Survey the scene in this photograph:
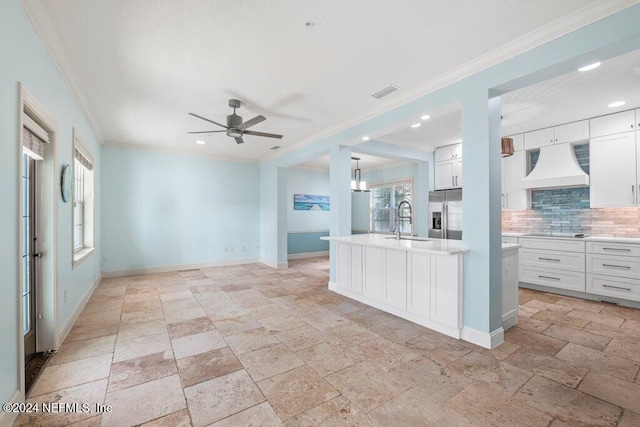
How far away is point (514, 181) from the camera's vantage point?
509 centimetres

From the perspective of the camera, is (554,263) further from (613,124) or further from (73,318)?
(73,318)

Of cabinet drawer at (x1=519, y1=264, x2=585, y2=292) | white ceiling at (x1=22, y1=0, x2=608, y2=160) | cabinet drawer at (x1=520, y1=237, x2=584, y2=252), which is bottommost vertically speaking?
cabinet drawer at (x1=519, y1=264, x2=585, y2=292)

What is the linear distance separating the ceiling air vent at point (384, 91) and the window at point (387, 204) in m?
4.15

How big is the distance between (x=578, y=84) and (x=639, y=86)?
0.73 meters

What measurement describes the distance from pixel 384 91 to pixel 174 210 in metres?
5.13

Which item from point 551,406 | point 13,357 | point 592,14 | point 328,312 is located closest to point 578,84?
→ point 592,14

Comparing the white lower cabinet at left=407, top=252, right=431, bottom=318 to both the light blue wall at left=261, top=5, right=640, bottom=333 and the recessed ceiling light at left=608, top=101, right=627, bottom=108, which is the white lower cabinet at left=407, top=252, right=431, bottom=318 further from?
the recessed ceiling light at left=608, top=101, right=627, bottom=108

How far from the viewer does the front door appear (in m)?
2.49

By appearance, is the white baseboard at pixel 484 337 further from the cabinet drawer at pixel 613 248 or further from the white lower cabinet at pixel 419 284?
the cabinet drawer at pixel 613 248

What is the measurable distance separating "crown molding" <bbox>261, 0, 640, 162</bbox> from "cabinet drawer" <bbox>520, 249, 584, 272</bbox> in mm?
3426

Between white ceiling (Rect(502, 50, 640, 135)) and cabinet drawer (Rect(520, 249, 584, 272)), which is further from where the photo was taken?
cabinet drawer (Rect(520, 249, 584, 272))

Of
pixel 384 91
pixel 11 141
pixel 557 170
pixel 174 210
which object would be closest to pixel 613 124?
pixel 557 170

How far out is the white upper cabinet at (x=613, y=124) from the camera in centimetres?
385

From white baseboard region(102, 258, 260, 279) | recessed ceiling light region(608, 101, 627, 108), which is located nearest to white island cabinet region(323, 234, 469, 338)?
recessed ceiling light region(608, 101, 627, 108)
